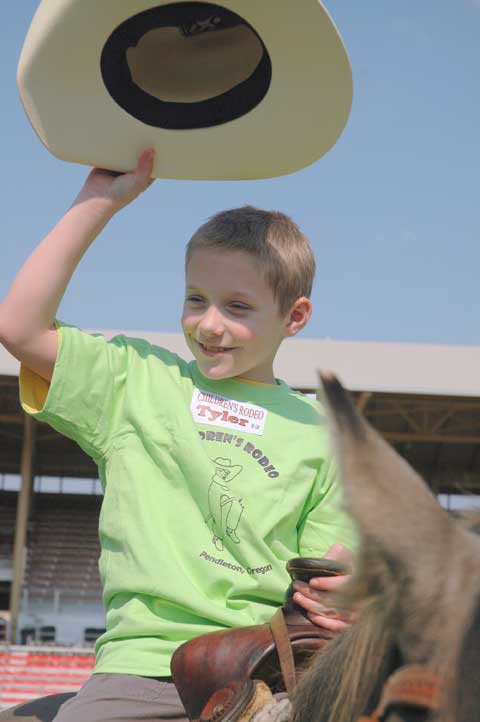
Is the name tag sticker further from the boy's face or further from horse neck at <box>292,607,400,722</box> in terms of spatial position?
horse neck at <box>292,607,400,722</box>

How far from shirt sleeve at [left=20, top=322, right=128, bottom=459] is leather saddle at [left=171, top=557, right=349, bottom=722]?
0.70m

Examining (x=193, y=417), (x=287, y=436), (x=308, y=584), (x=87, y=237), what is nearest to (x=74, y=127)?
(x=87, y=237)

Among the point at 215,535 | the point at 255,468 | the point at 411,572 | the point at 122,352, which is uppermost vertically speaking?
the point at 122,352

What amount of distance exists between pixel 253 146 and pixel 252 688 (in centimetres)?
133

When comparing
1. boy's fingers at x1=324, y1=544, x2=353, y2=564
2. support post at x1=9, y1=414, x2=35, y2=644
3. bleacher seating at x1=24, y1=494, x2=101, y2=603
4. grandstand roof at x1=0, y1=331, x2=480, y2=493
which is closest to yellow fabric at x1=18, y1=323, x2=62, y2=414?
boy's fingers at x1=324, y1=544, x2=353, y2=564

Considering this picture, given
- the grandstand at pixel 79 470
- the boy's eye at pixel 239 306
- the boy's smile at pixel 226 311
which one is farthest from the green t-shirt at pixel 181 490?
the grandstand at pixel 79 470

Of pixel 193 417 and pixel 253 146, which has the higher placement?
pixel 253 146

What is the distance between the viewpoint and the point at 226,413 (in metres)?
2.42

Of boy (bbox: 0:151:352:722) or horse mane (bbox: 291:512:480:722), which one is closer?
horse mane (bbox: 291:512:480:722)

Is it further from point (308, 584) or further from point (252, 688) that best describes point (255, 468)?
point (252, 688)

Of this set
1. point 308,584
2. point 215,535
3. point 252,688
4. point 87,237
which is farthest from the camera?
point 87,237

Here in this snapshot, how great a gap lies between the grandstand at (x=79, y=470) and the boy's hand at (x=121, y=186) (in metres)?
4.96

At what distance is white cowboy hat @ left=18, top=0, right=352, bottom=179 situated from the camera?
7.19 ft

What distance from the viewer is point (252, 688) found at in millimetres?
1622
